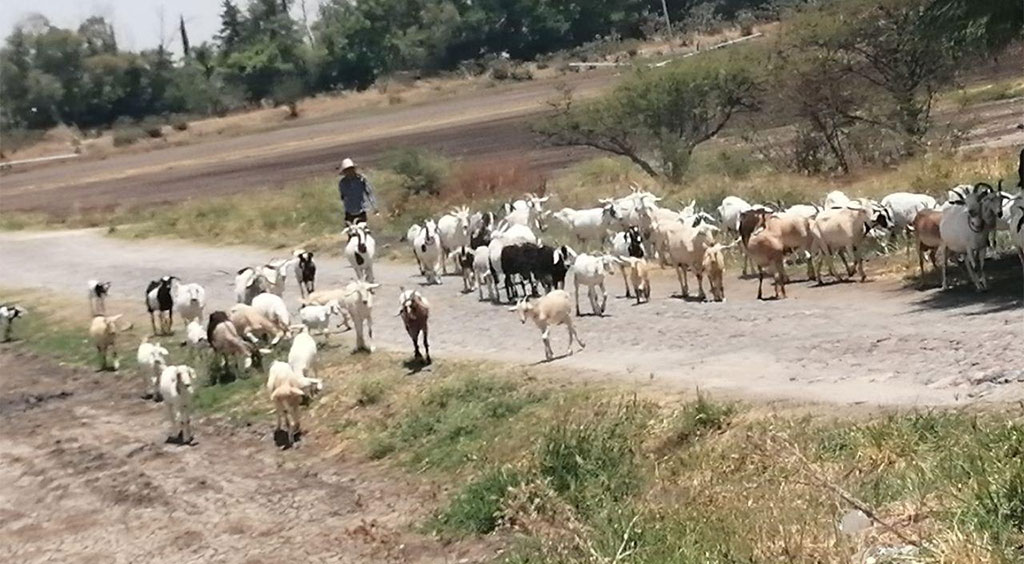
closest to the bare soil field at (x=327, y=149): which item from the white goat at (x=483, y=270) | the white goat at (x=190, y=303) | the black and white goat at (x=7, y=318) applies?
the white goat at (x=483, y=270)

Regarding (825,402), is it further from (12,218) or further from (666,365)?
(12,218)

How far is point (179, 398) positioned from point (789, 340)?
6.89 m

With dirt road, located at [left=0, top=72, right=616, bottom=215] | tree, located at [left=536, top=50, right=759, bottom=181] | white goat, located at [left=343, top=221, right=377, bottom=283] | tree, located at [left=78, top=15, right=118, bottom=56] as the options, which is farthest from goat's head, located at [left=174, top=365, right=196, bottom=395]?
tree, located at [left=78, top=15, right=118, bottom=56]

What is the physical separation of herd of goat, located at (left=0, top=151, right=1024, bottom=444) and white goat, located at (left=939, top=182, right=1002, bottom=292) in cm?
2

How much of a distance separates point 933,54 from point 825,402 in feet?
62.9

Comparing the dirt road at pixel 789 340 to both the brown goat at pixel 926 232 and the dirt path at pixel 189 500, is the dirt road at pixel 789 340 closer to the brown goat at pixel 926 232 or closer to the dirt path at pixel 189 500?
the brown goat at pixel 926 232

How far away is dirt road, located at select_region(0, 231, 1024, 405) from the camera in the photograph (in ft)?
43.2

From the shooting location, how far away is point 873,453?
34.9ft

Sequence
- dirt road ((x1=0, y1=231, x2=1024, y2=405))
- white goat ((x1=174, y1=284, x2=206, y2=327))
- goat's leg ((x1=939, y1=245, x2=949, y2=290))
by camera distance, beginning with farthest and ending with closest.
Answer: white goat ((x1=174, y1=284, x2=206, y2=327))
goat's leg ((x1=939, y1=245, x2=949, y2=290))
dirt road ((x1=0, y1=231, x2=1024, y2=405))

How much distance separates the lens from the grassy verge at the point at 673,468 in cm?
852

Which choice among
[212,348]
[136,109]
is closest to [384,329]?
[212,348]

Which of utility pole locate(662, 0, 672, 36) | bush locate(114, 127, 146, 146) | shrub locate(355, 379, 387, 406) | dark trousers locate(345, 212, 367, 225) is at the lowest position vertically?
shrub locate(355, 379, 387, 406)

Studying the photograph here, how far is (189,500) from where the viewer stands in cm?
1527

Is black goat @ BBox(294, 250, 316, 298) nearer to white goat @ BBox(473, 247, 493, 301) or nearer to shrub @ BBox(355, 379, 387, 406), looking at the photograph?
white goat @ BBox(473, 247, 493, 301)
